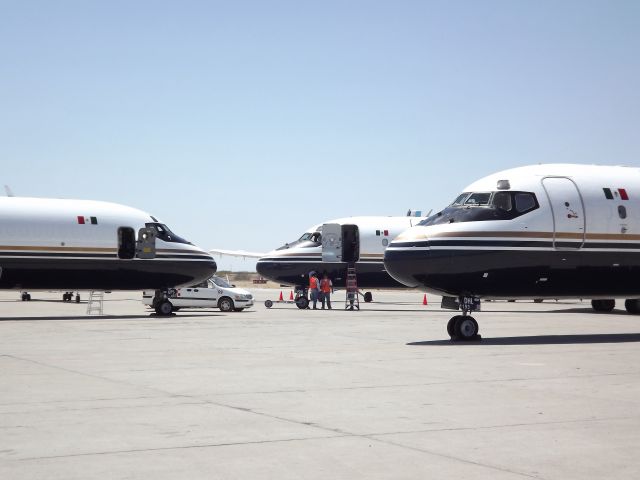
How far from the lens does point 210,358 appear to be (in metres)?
17.4

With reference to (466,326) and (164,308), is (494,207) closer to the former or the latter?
(466,326)

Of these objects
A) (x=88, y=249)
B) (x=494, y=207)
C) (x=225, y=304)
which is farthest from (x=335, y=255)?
(x=494, y=207)

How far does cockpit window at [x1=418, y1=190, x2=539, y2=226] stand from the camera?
71.2 ft

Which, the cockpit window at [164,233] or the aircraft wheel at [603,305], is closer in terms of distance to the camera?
the cockpit window at [164,233]

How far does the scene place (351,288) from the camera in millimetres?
43062

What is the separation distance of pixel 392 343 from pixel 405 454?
1266 centimetres

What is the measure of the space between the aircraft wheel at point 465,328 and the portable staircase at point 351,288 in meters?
20.3

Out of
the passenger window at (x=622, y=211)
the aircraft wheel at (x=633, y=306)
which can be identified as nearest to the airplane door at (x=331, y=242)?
the aircraft wheel at (x=633, y=306)

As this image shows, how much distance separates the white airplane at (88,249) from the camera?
3338 cm

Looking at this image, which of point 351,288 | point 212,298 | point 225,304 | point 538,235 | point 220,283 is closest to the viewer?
point 538,235

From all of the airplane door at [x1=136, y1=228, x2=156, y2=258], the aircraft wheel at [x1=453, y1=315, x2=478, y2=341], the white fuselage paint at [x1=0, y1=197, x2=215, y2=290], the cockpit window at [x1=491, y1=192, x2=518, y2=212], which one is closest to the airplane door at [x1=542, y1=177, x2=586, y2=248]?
the cockpit window at [x1=491, y1=192, x2=518, y2=212]

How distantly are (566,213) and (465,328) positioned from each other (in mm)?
3739

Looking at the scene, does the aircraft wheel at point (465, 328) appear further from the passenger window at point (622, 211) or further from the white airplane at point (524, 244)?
the passenger window at point (622, 211)

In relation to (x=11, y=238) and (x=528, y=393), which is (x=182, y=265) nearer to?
(x=11, y=238)
